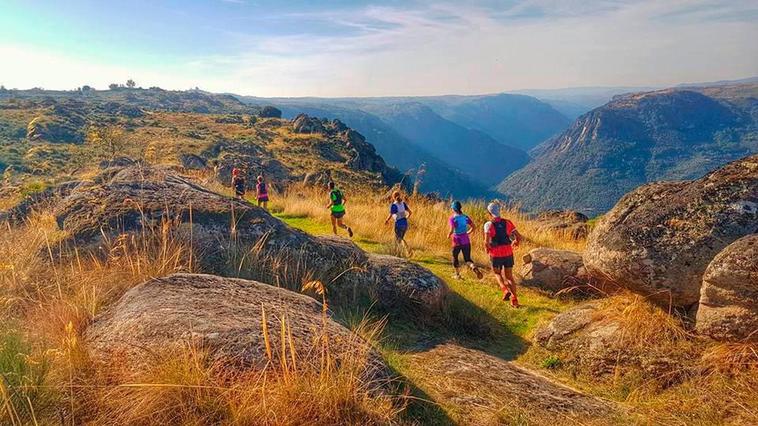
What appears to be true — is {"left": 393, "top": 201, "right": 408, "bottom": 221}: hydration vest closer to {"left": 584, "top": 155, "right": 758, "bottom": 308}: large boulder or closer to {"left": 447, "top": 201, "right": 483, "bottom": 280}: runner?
{"left": 447, "top": 201, "right": 483, "bottom": 280}: runner

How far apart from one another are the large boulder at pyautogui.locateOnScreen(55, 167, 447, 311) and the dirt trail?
1.78m

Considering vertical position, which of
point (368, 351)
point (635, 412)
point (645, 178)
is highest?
point (368, 351)

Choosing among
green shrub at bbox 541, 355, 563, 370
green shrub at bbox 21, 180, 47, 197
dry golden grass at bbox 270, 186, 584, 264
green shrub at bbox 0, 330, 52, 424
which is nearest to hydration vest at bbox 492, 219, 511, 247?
dry golden grass at bbox 270, 186, 584, 264

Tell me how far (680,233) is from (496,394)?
11.5ft

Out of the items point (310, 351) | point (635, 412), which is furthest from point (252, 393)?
point (635, 412)

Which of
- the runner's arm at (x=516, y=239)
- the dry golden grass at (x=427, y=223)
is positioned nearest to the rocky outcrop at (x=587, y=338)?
the runner's arm at (x=516, y=239)

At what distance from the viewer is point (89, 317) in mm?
3930

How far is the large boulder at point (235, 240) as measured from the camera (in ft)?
20.3

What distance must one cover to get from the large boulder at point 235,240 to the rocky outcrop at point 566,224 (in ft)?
32.8

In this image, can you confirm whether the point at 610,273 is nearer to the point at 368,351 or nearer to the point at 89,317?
the point at 368,351

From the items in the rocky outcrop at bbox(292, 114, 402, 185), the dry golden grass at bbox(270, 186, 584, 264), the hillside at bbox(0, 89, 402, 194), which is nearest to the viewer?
the dry golden grass at bbox(270, 186, 584, 264)

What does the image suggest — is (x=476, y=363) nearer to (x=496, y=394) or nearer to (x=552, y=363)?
(x=496, y=394)

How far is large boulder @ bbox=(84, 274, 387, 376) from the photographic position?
3061 millimetres

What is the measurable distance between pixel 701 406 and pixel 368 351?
3106 millimetres
